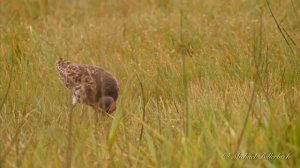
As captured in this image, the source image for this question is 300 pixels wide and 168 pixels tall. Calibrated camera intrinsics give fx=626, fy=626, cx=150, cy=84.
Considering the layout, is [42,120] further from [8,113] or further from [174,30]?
[174,30]

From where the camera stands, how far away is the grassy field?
3.36 metres

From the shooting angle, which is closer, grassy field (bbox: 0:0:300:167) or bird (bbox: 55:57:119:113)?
grassy field (bbox: 0:0:300:167)

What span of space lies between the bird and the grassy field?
131 mm

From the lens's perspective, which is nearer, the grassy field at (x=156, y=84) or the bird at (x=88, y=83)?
the grassy field at (x=156, y=84)

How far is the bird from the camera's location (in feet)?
18.2

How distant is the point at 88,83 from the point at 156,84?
2.62 feet

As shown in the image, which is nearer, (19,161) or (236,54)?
(19,161)

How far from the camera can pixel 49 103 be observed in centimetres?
521

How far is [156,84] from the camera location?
5.43 metres

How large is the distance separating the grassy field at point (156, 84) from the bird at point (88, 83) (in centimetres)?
13

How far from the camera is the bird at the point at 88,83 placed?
18.2ft

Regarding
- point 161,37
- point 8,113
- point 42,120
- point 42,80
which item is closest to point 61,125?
point 42,120

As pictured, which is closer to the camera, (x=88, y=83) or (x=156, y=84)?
(x=156, y=84)

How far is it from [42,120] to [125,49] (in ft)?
8.05
